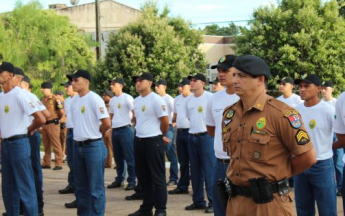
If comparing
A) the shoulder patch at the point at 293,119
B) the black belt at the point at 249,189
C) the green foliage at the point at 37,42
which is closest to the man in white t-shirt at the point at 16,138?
the black belt at the point at 249,189

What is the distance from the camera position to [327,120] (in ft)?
23.9

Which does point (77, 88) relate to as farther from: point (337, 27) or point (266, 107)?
point (337, 27)

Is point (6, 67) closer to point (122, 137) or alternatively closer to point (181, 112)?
point (122, 137)

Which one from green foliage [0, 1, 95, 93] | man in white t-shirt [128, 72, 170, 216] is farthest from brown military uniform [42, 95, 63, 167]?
green foliage [0, 1, 95, 93]

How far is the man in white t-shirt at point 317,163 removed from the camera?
7.09 m

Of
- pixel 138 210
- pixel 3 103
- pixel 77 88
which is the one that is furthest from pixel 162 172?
pixel 3 103

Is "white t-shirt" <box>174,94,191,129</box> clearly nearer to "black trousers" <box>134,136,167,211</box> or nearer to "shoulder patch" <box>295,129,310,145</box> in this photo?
"black trousers" <box>134,136,167,211</box>

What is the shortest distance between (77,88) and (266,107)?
4597mm

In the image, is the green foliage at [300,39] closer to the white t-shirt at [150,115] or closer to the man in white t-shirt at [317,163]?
the white t-shirt at [150,115]

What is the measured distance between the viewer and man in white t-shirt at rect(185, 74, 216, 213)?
394 inches

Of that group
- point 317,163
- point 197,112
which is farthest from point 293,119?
point 197,112

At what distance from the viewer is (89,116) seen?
8844mm

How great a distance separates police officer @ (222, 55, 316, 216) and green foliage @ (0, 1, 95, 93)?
2750cm

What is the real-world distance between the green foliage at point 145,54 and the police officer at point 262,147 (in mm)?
24533
